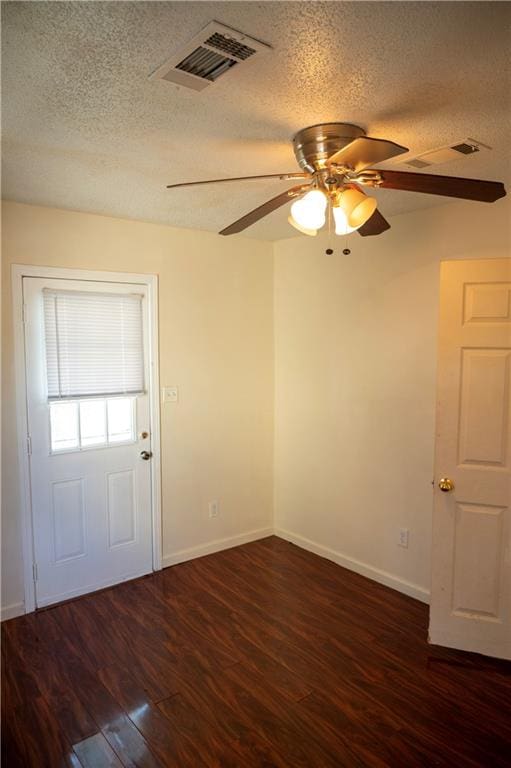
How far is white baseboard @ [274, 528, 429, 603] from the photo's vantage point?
308cm

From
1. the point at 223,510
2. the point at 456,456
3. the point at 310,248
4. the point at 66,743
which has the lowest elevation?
the point at 66,743

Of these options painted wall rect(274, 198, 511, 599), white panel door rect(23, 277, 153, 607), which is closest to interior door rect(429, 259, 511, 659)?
painted wall rect(274, 198, 511, 599)

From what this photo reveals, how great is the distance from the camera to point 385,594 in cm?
313

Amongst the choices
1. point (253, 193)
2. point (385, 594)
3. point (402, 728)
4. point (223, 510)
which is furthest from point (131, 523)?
point (253, 193)

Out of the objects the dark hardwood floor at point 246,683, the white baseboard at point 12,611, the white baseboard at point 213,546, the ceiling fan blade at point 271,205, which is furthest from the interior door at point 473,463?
the white baseboard at point 12,611

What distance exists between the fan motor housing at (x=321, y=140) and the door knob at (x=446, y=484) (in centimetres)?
175

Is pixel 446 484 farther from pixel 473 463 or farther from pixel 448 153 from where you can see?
pixel 448 153

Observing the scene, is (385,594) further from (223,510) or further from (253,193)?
(253,193)

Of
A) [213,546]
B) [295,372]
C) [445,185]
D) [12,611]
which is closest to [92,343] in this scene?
[295,372]

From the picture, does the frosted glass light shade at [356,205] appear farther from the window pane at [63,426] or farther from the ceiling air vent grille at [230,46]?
the window pane at [63,426]

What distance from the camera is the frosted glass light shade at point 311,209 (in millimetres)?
1617

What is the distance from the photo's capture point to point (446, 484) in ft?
8.39

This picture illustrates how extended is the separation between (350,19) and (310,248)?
8.09ft

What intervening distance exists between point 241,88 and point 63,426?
2330 millimetres
